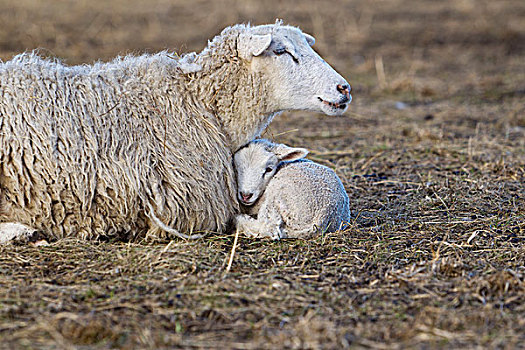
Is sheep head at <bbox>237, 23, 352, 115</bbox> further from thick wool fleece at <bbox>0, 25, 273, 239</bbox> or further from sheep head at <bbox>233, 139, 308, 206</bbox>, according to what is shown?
sheep head at <bbox>233, 139, 308, 206</bbox>

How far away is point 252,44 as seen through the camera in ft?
16.5

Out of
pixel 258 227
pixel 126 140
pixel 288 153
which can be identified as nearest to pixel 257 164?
pixel 288 153

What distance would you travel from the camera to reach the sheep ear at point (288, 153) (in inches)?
204

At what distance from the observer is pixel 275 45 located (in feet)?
16.6

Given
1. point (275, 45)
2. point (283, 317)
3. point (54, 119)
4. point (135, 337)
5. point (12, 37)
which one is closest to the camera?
point (135, 337)

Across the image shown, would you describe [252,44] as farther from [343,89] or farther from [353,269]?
[353,269]

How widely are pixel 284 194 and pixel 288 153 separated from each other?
0.38 m

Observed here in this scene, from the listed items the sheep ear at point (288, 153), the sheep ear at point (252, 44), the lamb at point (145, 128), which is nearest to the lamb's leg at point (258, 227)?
the lamb at point (145, 128)

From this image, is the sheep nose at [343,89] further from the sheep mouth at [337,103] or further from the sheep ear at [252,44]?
the sheep ear at [252,44]

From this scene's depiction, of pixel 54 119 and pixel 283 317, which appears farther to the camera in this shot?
pixel 54 119

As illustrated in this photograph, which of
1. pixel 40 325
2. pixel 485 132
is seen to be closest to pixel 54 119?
pixel 40 325

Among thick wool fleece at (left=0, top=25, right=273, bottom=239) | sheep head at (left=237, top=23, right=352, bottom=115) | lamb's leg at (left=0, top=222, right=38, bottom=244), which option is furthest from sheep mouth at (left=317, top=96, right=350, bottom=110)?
lamb's leg at (left=0, top=222, right=38, bottom=244)

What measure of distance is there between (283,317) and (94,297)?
1.12 meters

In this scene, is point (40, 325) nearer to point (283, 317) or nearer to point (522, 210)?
point (283, 317)
